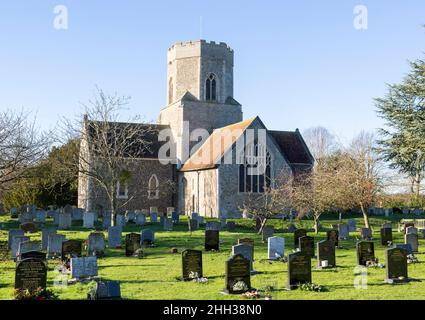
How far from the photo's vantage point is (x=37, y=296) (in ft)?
30.0

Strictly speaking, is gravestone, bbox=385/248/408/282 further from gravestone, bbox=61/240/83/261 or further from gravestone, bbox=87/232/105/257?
gravestone, bbox=87/232/105/257

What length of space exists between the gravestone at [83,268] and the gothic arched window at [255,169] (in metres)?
21.1

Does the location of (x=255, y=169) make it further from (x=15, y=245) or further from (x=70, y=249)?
(x=15, y=245)

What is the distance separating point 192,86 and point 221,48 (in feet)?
14.6

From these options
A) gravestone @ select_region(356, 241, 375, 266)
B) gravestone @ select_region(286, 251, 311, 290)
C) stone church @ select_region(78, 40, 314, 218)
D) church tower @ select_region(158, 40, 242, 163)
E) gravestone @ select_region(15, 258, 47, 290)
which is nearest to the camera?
gravestone @ select_region(15, 258, 47, 290)

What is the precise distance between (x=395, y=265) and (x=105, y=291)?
7.15 m

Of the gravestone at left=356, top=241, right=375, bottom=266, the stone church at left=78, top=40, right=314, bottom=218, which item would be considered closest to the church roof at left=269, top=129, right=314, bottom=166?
the stone church at left=78, top=40, right=314, bottom=218

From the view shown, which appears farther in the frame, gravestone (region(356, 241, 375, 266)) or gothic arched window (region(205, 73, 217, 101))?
gothic arched window (region(205, 73, 217, 101))

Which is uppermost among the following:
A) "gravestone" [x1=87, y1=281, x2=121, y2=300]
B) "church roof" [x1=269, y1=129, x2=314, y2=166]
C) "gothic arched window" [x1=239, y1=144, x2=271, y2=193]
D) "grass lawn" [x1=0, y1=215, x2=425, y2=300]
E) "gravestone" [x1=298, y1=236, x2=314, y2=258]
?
"church roof" [x1=269, y1=129, x2=314, y2=166]

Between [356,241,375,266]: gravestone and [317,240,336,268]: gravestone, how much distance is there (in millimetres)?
805

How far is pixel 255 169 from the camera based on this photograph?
32.5 meters

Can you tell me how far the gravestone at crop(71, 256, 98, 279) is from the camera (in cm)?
1131

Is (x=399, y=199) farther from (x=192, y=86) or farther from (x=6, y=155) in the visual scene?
(x=6, y=155)
